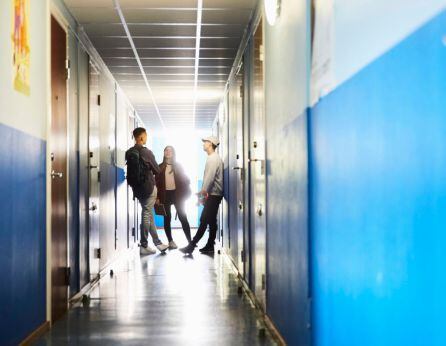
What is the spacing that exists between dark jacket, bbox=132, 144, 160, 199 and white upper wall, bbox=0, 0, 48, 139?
3571 mm

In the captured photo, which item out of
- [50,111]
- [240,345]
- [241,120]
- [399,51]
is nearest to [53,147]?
[50,111]

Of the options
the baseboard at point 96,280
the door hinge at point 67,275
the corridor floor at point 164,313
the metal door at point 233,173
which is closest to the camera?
the corridor floor at point 164,313

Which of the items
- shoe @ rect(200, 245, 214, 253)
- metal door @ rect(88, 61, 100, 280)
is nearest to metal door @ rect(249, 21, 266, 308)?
metal door @ rect(88, 61, 100, 280)

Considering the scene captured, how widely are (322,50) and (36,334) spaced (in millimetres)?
2316

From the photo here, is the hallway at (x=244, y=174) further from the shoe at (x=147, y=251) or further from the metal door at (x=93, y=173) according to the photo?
the shoe at (x=147, y=251)

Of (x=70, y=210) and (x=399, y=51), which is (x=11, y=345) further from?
(x=399, y=51)

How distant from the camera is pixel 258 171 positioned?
13.9 ft

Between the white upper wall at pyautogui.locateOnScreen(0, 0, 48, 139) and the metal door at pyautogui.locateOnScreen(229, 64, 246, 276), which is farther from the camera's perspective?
the metal door at pyautogui.locateOnScreen(229, 64, 246, 276)

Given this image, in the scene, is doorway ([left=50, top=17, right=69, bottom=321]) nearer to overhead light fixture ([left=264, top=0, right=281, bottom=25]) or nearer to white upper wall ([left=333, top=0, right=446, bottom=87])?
overhead light fixture ([left=264, top=0, right=281, bottom=25])

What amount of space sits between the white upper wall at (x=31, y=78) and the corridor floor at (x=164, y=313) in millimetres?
1234

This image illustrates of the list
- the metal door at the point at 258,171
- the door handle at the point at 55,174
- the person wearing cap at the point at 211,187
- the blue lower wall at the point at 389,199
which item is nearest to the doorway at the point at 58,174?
the door handle at the point at 55,174

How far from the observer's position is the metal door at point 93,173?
17.3ft

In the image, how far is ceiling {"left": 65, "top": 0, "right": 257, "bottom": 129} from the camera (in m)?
4.66

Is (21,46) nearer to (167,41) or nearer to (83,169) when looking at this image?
(83,169)
